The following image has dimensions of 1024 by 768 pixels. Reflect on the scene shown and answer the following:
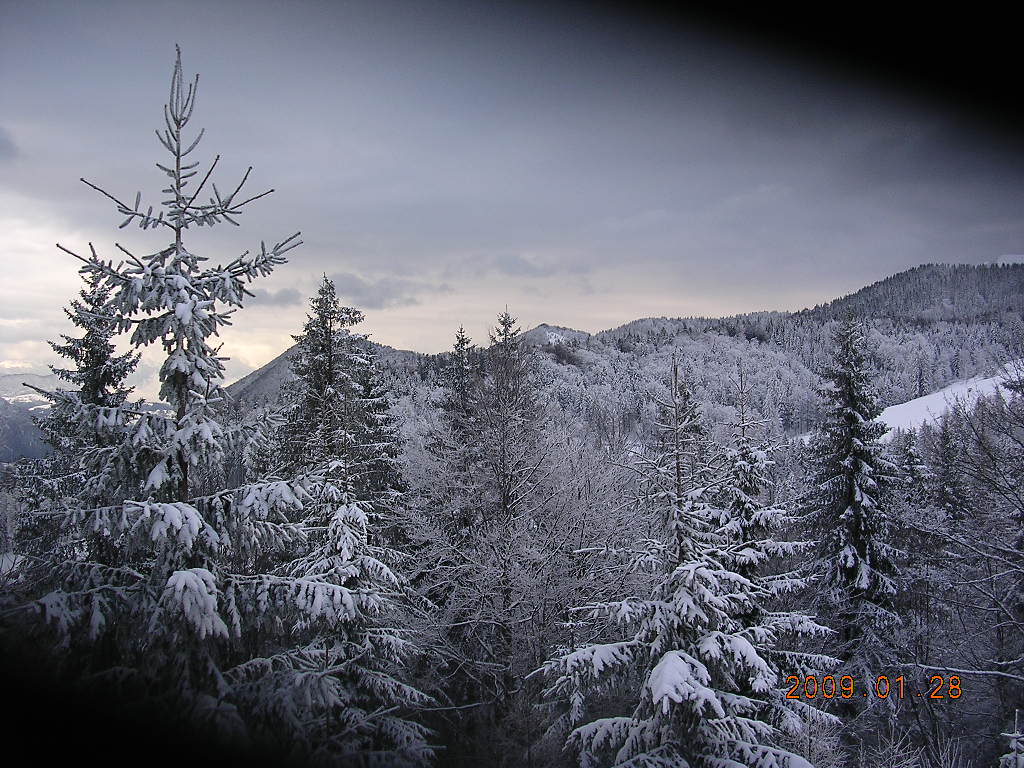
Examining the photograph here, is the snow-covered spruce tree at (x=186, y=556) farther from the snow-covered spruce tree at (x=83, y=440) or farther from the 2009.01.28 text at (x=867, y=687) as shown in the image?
the 2009.01.28 text at (x=867, y=687)

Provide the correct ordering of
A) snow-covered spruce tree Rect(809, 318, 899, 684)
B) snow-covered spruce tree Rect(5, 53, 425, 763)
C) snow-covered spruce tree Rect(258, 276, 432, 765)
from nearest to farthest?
snow-covered spruce tree Rect(5, 53, 425, 763)
snow-covered spruce tree Rect(258, 276, 432, 765)
snow-covered spruce tree Rect(809, 318, 899, 684)

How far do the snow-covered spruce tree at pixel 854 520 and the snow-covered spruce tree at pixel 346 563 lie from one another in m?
13.3

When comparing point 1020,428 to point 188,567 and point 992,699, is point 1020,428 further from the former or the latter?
point 992,699

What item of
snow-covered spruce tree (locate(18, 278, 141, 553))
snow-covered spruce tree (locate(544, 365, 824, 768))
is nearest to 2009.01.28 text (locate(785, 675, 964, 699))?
snow-covered spruce tree (locate(544, 365, 824, 768))

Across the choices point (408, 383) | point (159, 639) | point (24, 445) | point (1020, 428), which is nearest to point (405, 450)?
point (159, 639)

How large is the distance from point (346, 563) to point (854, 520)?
15.6 meters

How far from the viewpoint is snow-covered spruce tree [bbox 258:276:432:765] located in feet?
20.4

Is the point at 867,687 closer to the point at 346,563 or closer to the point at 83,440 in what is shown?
the point at 346,563

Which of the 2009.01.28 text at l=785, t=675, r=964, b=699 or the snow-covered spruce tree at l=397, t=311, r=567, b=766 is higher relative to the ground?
the snow-covered spruce tree at l=397, t=311, r=567, b=766

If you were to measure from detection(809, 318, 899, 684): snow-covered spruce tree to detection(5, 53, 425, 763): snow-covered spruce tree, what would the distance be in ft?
51.1

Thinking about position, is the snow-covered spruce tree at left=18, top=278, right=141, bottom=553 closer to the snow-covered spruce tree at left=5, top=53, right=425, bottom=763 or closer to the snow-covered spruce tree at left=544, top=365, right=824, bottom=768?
the snow-covered spruce tree at left=5, top=53, right=425, bottom=763

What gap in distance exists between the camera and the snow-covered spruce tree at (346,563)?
622 cm

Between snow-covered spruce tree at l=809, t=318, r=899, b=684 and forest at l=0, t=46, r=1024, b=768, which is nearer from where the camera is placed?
forest at l=0, t=46, r=1024, b=768

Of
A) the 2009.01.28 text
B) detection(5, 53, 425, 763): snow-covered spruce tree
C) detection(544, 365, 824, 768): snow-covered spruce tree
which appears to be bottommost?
the 2009.01.28 text
